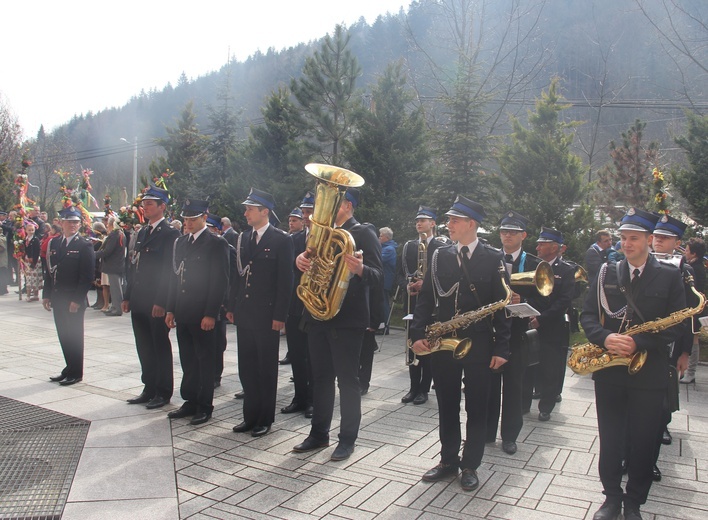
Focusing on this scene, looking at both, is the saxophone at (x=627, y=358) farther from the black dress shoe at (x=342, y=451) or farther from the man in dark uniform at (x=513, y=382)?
the black dress shoe at (x=342, y=451)

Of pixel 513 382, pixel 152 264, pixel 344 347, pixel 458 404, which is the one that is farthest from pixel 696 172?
pixel 152 264

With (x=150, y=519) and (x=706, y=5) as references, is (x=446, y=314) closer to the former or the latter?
(x=150, y=519)

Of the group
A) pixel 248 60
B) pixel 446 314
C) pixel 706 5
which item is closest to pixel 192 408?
pixel 446 314

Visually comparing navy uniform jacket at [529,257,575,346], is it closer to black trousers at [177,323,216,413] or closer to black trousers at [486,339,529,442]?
black trousers at [486,339,529,442]

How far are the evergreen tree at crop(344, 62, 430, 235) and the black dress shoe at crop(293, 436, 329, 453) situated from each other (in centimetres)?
972

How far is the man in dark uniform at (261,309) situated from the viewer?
19.2ft

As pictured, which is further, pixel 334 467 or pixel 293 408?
pixel 293 408

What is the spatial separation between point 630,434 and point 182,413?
13.9 feet

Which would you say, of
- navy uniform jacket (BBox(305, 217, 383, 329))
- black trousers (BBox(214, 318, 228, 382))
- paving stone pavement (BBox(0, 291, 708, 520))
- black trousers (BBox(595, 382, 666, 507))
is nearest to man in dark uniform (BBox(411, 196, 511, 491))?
paving stone pavement (BBox(0, 291, 708, 520))

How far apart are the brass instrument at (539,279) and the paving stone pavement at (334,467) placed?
1.44 metres

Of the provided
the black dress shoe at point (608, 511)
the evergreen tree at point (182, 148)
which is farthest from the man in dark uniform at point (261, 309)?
the evergreen tree at point (182, 148)

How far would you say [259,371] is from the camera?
5.93 meters

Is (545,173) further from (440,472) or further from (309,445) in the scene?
(440,472)

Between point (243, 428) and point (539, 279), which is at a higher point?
point (539, 279)
